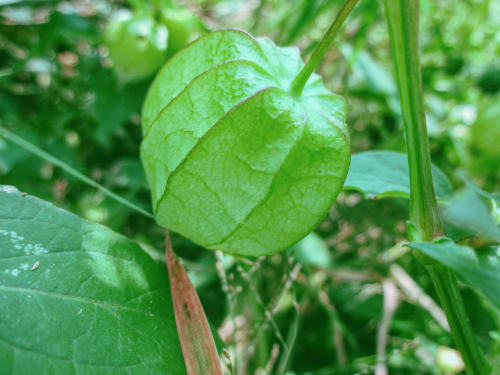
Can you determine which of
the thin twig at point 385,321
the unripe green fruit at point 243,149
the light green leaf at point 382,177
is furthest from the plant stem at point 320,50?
the thin twig at point 385,321

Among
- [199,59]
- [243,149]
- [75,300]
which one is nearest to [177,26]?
[199,59]

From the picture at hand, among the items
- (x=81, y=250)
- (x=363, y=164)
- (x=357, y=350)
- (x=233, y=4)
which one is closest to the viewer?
(x=81, y=250)

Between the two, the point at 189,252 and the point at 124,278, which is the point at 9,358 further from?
the point at 189,252

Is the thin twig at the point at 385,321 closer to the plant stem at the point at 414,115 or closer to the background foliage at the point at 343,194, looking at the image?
the background foliage at the point at 343,194

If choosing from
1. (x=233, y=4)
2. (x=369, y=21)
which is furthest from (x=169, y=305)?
(x=233, y=4)

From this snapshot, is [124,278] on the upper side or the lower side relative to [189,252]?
upper

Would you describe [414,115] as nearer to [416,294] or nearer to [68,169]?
[68,169]

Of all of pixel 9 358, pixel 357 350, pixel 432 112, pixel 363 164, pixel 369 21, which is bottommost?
pixel 357 350

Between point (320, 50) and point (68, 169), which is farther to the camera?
point (68, 169)
